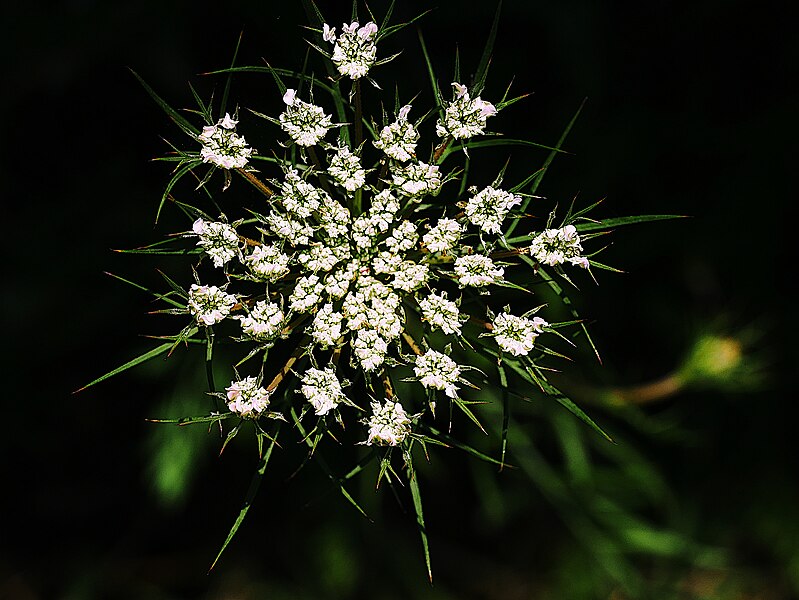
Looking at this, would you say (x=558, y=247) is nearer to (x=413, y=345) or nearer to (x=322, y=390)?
(x=413, y=345)

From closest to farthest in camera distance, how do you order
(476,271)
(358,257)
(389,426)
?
1. (389,426)
2. (476,271)
3. (358,257)

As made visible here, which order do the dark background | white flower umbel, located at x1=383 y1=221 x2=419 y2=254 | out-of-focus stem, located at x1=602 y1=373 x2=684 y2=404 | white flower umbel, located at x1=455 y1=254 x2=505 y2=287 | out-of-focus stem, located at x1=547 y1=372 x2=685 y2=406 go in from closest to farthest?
white flower umbel, located at x1=455 y1=254 x2=505 y2=287, white flower umbel, located at x1=383 y1=221 x2=419 y2=254, out-of-focus stem, located at x1=547 y1=372 x2=685 y2=406, out-of-focus stem, located at x1=602 y1=373 x2=684 y2=404, the dark background

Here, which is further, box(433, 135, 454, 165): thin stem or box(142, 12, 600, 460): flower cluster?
box(433, 135, 454, 165): thin stem

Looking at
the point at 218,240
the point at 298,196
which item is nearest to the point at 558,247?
the point at 298,196

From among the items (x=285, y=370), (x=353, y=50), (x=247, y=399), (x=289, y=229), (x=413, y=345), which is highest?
(x=353, y=50)

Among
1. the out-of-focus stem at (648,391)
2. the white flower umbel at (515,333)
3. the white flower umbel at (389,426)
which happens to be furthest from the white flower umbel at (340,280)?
the out-of-focus stem at (648,391)

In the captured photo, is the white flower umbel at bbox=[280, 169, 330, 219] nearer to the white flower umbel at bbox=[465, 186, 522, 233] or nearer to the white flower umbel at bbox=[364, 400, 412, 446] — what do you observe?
the white flower umbel at bbox=[465, 186, 522, 233]

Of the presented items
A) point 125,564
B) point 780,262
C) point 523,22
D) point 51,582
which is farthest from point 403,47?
point 51,582

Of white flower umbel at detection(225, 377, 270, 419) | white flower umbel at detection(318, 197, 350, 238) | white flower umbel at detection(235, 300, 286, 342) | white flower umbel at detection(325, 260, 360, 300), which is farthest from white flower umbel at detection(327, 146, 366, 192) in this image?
white flower umbel at detection(225, 377, 270, 419)
